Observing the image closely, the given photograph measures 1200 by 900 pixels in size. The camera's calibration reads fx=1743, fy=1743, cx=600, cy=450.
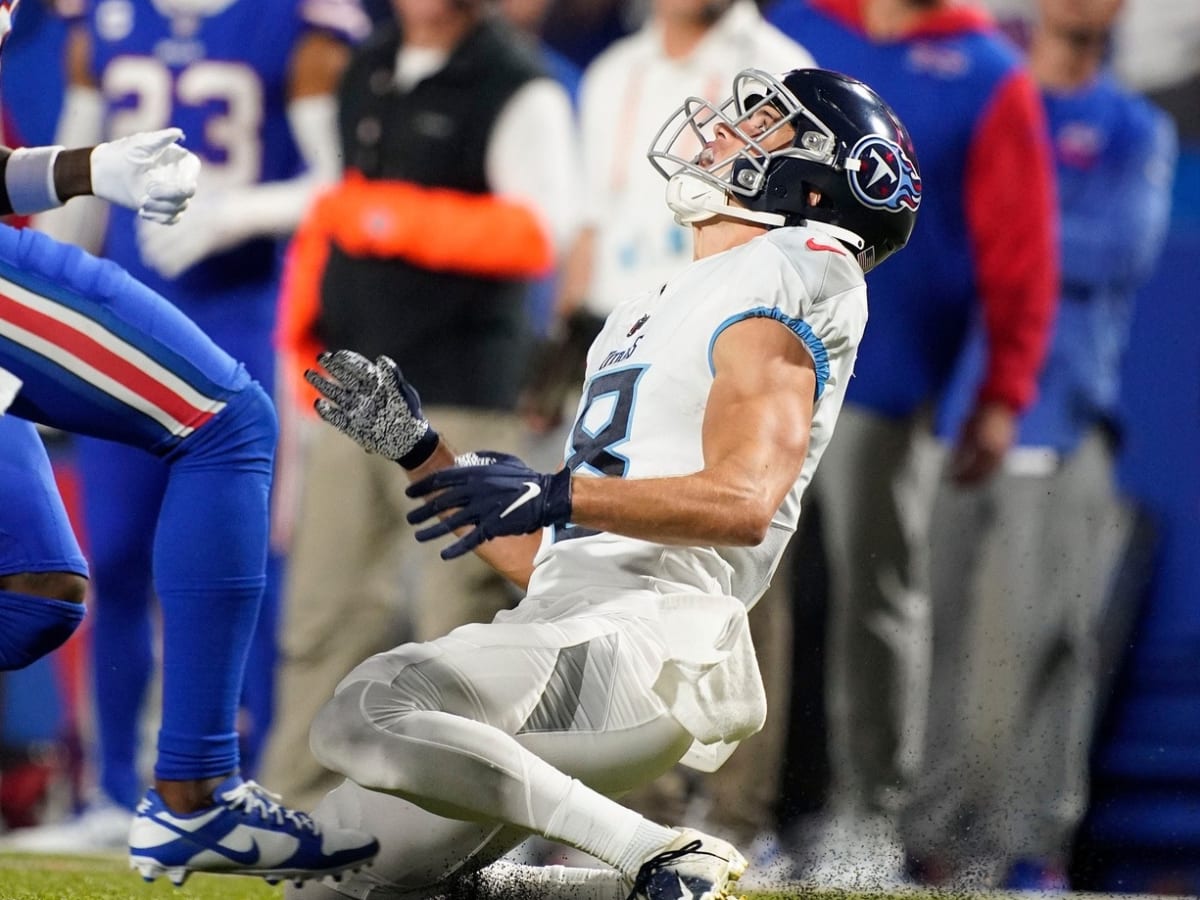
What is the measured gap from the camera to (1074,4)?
5.02m

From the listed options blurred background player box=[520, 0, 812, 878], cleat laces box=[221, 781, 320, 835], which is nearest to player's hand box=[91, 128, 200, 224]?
cleat laces box=[221, 781, 320, 835]

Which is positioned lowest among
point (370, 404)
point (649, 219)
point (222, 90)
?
point (370, 404)

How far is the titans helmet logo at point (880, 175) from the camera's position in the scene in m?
2.79

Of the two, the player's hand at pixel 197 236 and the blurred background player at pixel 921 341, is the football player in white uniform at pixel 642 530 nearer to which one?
the blurred background player at pixel 921 341

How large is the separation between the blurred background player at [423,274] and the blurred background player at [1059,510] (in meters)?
1.30

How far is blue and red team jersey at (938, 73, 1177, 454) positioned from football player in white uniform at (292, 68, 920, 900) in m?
2.20

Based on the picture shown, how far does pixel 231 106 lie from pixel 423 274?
0.80 m

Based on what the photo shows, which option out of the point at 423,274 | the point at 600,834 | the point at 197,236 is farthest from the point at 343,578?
the point at 600,834

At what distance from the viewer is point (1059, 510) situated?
4973 mm

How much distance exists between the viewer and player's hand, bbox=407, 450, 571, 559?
229 centimetres

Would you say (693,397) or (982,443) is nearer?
(693,397)

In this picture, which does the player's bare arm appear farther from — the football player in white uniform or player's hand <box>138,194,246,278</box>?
player's hand <box>138,194,246,278</box>

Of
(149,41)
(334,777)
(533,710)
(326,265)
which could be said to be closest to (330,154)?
(326,265)

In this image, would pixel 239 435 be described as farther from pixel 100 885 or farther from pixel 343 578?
pixel 343 578
